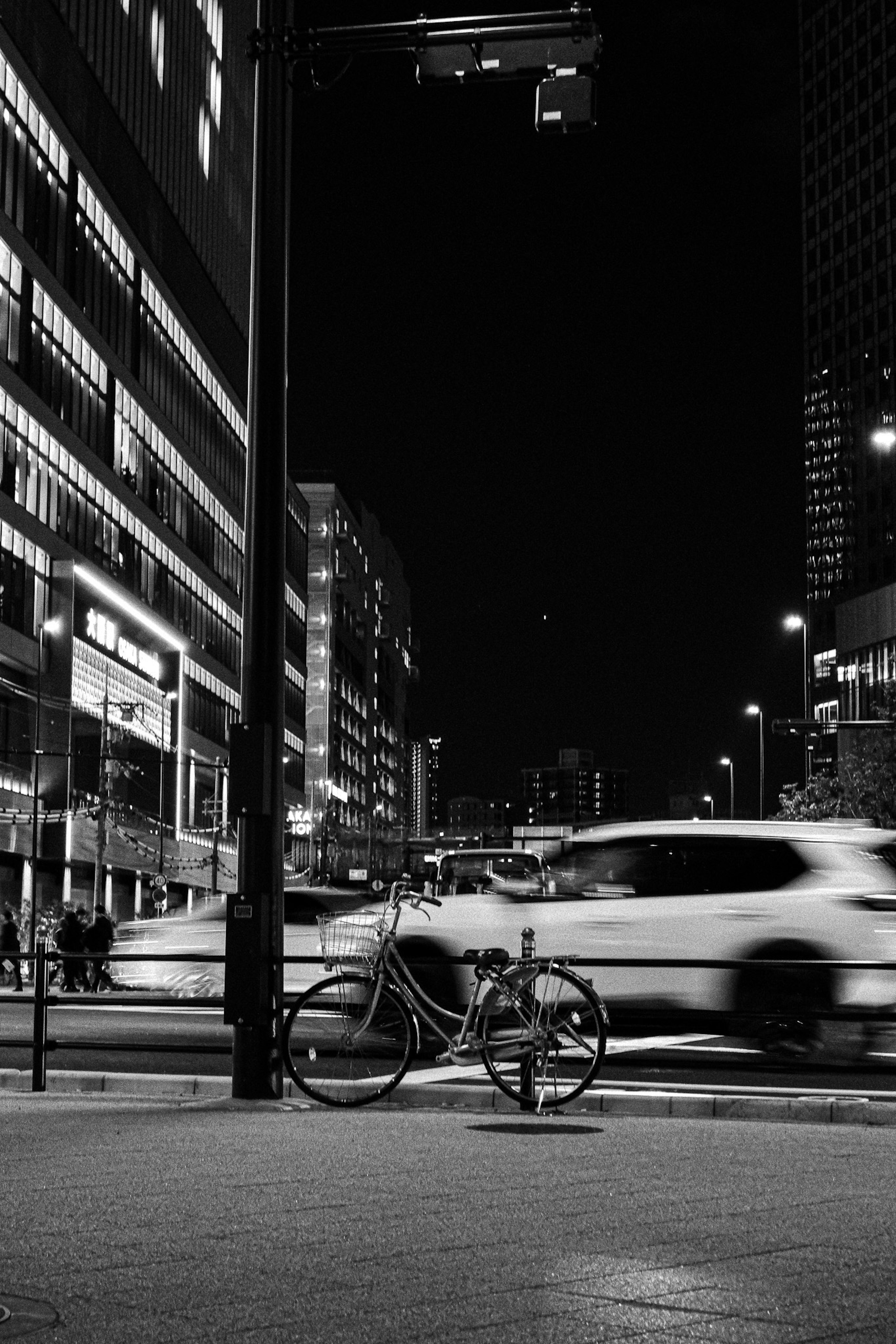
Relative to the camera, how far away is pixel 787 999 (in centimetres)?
1268

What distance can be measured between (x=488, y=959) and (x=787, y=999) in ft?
10.2

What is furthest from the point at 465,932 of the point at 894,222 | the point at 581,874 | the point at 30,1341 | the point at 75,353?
the point at 894,222

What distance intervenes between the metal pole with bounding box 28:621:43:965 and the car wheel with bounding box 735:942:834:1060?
2885 cm

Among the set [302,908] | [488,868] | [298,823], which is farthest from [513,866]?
[298,823]

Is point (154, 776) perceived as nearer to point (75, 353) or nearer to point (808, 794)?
point (75, 353)

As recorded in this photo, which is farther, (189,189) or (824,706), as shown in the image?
(824,706)

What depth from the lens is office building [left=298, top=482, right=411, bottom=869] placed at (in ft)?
432

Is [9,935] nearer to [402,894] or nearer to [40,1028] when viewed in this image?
[40,1028]

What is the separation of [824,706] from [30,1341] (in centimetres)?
12738

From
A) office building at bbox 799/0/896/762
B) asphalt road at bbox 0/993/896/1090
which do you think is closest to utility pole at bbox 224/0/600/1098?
asphalt road at bbox 0/993/896/1090

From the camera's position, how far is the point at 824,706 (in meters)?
128

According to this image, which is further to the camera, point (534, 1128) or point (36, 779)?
point (36, 779)

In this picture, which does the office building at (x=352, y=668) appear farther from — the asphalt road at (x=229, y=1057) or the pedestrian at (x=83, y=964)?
the asphalt road at (x=229, y=1057)

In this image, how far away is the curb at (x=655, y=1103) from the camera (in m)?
10.4
